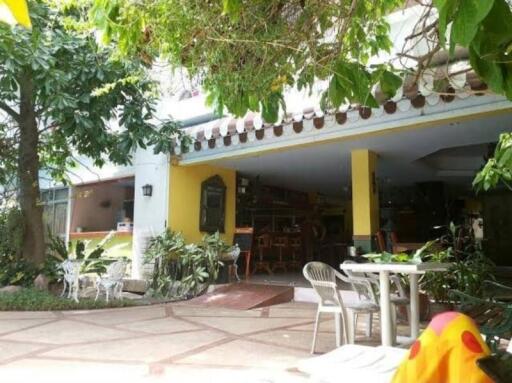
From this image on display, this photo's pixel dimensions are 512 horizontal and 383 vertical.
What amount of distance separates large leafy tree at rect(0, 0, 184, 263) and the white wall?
815 mm

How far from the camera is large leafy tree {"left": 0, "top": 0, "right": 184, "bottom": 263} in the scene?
648cm

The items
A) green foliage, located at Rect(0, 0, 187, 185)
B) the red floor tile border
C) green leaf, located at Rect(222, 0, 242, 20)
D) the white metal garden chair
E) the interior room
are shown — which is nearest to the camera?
green leaf, located at Rect(222, 0, 242, 20)

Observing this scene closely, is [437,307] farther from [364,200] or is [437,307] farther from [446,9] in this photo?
[446,9]

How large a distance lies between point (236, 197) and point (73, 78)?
469 centimetres

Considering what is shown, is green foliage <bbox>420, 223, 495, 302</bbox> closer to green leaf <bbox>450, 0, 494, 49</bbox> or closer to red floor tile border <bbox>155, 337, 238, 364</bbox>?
red floor tile border <bbox>155, 337, 238, 364</bbox>

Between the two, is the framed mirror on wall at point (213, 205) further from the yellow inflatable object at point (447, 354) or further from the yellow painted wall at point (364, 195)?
the yellow inflatable object at point (447, 354)

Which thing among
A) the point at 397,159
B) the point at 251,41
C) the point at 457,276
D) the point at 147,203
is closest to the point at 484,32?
the point at 251,41

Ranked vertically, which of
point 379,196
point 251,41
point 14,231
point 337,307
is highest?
point 379,196

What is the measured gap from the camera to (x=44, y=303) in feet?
24.8

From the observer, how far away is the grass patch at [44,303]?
743 centimetres

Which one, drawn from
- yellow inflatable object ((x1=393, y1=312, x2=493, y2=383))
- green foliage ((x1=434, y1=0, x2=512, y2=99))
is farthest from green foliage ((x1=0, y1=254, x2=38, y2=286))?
green foliage ((x1=434, y1=0, x2=512, y2=99))

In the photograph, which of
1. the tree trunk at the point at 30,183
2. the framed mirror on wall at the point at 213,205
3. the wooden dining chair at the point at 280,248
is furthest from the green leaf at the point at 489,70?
the wooden dining chair at the point at 280,248

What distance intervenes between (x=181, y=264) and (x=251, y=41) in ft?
22.5

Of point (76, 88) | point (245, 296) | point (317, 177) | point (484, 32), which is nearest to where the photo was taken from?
point (484, 32)
